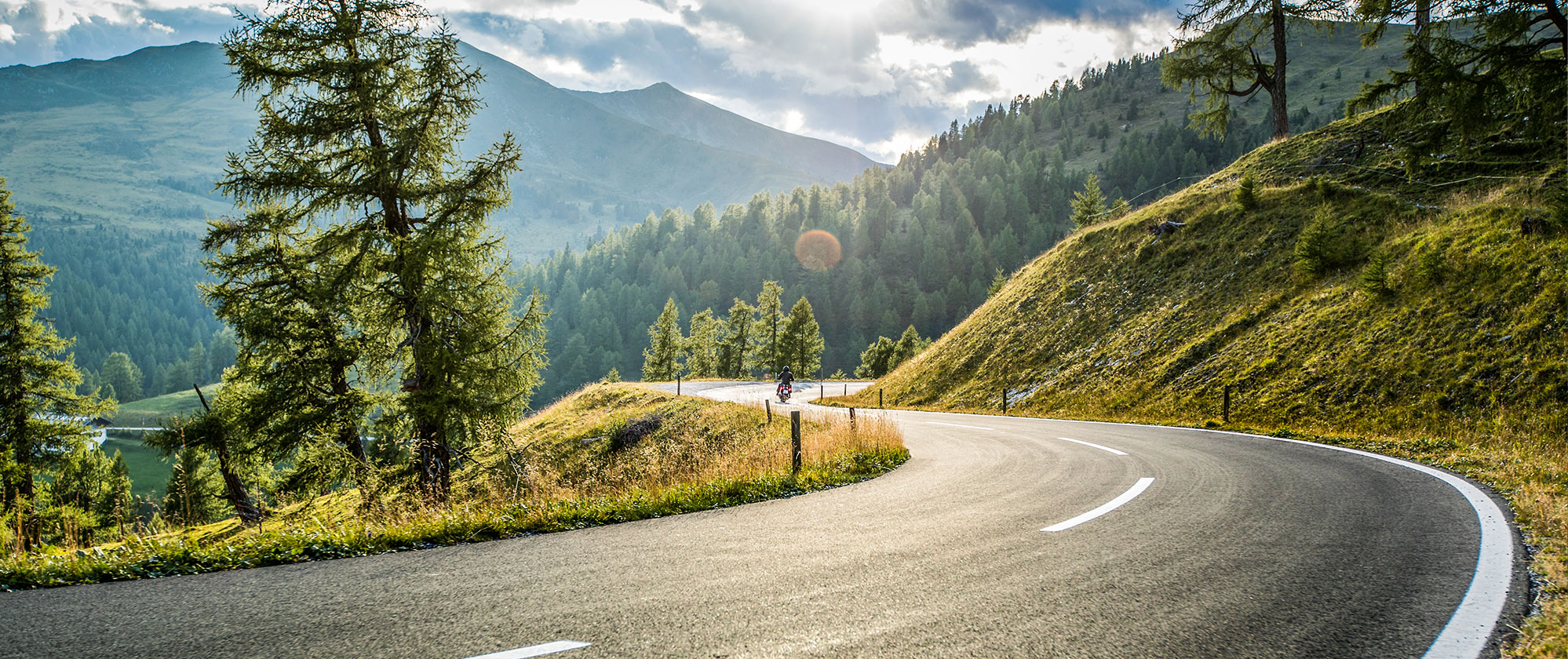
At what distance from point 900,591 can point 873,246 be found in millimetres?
151503

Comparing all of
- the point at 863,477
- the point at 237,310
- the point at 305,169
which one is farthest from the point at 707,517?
the point at 237,310

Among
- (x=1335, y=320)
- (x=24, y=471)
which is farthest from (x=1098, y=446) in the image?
(x=24, y=471)

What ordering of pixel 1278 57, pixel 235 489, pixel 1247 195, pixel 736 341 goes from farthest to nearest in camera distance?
pixel 736 341 < pixel 1278 57 < pixel 1247 195 < pixel 235 489

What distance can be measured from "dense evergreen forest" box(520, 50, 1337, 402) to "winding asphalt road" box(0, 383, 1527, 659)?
11704 cm

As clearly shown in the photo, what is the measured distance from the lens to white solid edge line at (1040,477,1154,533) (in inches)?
207

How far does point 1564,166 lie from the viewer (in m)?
16.0

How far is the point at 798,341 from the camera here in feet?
186

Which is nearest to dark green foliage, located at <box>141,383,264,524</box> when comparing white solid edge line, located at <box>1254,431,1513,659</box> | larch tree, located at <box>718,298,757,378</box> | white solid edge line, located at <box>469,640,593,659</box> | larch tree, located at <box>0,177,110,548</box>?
larch tree, located at <box>0,177,110,548</box>

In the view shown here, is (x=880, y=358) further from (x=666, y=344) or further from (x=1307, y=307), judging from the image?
(x=1307, y=307)

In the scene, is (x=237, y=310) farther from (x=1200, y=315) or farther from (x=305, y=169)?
(x=1200, y=315)

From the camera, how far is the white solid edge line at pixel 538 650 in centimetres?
297

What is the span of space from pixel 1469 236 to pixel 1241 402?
6.41 m

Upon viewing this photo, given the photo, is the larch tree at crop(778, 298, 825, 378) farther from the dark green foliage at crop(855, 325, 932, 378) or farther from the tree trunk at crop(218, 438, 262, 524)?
the tree trunk at crop(218, 438, 262, 524)

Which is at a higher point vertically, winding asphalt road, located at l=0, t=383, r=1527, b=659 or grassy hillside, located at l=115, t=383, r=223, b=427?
winding asphalt road, located at l=0, t=383, r=1527, b=659
